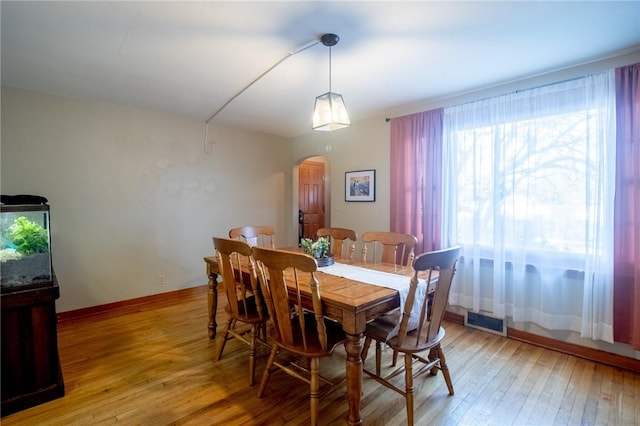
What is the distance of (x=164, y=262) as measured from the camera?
13.3 ft

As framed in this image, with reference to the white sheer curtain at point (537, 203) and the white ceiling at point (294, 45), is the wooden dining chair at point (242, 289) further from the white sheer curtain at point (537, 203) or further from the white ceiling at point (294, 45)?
the white sheer curtain at point (537, 203)

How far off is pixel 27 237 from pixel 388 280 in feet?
8.37

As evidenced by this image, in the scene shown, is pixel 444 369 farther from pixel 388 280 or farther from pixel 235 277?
pixel 235 277

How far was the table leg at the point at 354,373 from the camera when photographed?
1.65 m

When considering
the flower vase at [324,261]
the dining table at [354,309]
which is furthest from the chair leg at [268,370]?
the flower vase at [324,261]

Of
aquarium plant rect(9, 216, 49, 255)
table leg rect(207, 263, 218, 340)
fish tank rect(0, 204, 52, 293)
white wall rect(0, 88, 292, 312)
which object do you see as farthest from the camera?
white wall rect(0, 88, 292, 312)

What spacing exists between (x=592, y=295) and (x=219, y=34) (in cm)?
354

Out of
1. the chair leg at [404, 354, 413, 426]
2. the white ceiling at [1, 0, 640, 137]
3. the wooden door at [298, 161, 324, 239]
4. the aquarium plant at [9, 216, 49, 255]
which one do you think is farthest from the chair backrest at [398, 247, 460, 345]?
the wooden door at [298, 161, 324, 239]

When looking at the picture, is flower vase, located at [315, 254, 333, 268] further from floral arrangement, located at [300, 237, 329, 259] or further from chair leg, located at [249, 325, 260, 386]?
chair leg, located at [249, 325, 260, 386]

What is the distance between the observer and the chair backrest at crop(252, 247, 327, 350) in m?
1.65

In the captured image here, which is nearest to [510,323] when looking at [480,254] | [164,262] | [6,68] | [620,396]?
[480,254]

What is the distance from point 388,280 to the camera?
2123mm

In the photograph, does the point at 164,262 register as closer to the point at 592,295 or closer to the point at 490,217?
the point at 490,217

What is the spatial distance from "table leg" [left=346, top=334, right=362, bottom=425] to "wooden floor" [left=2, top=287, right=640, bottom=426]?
224mm
